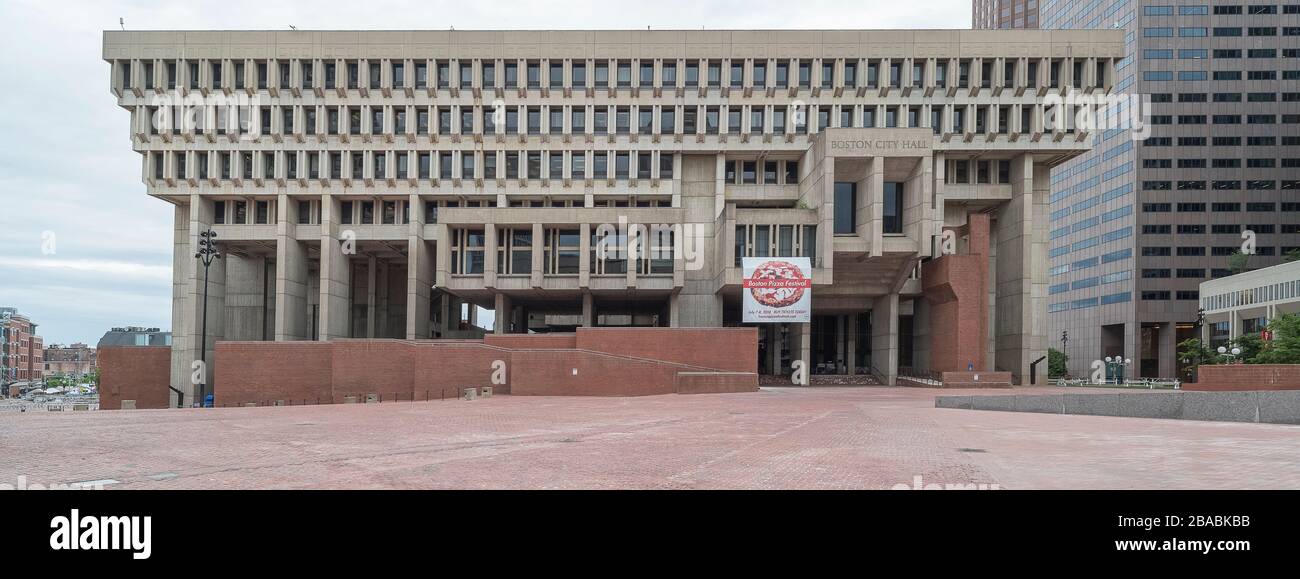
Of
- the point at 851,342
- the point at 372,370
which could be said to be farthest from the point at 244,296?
the point at 851,342

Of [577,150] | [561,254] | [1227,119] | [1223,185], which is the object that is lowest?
[561,254]

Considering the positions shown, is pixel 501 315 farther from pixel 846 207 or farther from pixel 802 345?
pixel 846 207

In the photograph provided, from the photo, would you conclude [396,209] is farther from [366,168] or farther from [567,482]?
[567,482]

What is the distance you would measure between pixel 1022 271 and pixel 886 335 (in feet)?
36.4

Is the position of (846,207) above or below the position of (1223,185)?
below

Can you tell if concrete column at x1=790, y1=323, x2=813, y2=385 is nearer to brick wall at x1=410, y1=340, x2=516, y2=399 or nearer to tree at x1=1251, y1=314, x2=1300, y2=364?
brick wall at x1=410, y1=340, x2=516, y2=399

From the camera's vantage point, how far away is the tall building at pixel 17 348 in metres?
109

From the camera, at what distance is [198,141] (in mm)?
48875

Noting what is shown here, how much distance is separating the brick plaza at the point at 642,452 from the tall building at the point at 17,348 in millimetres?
123496

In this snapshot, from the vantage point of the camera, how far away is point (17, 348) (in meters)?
117
